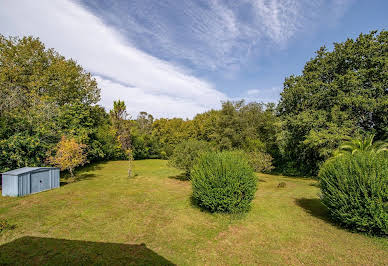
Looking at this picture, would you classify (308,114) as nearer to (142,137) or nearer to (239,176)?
(239,176)

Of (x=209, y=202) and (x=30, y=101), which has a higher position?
(x=30, y=101)

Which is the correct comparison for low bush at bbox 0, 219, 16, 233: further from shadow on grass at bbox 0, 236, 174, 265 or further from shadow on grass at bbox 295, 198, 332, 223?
shadow on grass at bbox 295, 198, 332, 223

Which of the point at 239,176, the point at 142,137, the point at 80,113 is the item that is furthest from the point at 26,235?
the point at 142,137

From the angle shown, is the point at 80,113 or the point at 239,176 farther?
the point at 80,113

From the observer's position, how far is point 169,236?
28.1ft

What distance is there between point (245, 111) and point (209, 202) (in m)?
21.7

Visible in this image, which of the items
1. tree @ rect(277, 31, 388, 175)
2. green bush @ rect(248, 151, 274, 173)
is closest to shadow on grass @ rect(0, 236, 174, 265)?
green bush @ rect(248, 151, 274, 173)

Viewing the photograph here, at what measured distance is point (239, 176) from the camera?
10.8m

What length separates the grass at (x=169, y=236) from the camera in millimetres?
6840

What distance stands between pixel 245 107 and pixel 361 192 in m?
22.7

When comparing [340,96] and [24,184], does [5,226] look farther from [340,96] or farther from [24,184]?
[340,96]

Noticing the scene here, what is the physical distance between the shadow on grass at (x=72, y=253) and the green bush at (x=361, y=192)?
8.49 meters

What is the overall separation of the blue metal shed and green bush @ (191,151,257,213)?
1272 centimetres

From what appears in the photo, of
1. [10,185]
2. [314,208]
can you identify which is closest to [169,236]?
[314,208]
